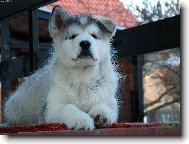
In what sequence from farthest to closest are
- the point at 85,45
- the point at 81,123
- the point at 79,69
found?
the point at 79,69, the point at 85,45, the point at 81,123

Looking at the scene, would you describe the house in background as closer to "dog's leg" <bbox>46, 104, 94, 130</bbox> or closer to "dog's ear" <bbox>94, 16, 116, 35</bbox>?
"dog's ear" <bbox>94, 16, 116, 35</bbox>

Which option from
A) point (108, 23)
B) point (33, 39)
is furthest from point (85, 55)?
point (33, 39)

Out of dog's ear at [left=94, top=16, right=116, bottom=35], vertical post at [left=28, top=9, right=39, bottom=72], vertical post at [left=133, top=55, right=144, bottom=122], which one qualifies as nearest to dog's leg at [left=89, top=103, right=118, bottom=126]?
dog's ear at [left=94, top=16, right=116, bottom=35]

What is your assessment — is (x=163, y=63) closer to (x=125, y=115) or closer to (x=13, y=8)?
(x=125, y=115)

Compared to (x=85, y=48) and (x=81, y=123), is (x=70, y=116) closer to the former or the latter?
(x=81, y=123)

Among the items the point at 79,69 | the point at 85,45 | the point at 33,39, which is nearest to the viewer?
the point at 85,45

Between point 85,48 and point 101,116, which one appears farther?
point 85,48

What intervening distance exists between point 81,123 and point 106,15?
131 centimetres

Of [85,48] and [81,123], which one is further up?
[85,48]

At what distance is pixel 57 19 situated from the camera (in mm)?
1699

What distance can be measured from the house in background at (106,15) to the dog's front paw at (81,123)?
3.50 ft

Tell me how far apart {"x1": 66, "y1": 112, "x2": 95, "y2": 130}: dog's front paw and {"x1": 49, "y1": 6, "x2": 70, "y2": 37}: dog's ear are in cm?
52

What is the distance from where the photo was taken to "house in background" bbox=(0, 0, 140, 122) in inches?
94.5

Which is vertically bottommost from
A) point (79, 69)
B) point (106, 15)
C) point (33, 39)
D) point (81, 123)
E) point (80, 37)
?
point (81, 123)
